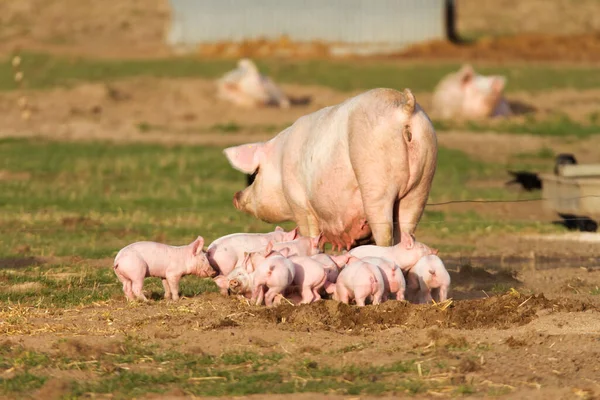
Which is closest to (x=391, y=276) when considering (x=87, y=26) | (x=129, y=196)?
(x=129, y=196)

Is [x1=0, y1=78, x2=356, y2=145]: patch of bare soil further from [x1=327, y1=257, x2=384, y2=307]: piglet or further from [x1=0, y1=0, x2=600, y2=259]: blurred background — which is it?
[x1=327, y1=257, x2=384, y2=307]: piglet

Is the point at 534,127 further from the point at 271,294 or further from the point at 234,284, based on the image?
the point at 271,294

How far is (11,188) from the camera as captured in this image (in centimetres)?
2014

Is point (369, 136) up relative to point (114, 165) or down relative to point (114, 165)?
up

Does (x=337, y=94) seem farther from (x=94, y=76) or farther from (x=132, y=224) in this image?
(x=132, y=224)

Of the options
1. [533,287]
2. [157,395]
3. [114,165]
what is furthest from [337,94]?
[157,395]

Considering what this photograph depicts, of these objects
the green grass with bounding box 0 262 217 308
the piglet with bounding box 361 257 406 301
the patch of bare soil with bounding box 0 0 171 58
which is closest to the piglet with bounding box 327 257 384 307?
the piglet with bounding box 361 257 406 301

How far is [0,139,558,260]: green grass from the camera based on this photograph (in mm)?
15773

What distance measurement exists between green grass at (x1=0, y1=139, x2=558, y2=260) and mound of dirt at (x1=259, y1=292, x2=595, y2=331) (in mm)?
2787

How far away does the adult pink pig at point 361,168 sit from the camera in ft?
36.6

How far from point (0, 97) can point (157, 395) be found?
2425cm

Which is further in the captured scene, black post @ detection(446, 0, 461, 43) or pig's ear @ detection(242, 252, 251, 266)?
black post @ detection(446, 0, 461, 43)

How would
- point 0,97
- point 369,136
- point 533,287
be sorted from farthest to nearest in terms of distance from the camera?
point 0,97 → point 533,287 → point 369,136

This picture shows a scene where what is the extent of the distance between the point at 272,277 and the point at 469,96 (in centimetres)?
1917
